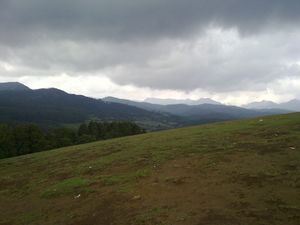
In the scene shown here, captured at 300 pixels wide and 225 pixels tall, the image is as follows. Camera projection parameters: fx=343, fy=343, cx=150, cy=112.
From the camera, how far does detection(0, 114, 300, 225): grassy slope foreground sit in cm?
1431

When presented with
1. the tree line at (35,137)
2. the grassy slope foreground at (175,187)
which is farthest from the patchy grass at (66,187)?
the tree line at (35,137)

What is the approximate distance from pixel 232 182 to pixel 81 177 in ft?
37.8

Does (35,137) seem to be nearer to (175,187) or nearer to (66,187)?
(66,187)

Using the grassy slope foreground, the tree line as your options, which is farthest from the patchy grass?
the tree line

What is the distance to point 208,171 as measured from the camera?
20.6m

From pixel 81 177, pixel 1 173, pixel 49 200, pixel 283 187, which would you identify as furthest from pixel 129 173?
pixel 1 173

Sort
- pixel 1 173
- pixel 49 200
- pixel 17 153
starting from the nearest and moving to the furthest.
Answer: pixel 49 200, pixel 1 173, pixel 17 153

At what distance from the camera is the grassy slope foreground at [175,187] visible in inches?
563

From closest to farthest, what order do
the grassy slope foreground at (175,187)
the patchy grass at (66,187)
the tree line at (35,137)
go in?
the grassy slope foreground at (175,187) < the patchy grass at (66,187) < the tree line at (35,137)

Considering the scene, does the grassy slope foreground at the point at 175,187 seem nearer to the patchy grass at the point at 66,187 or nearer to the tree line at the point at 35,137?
the patchy grass at the point at 66,187

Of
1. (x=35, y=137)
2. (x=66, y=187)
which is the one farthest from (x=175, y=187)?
(x=35, y=137)

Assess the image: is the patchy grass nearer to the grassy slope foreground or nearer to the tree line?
the grassy slope foreground

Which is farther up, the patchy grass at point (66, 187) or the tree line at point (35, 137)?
the patchy grass at point (66, 187)

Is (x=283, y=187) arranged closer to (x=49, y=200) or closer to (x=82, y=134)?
(x=49, y=200)
